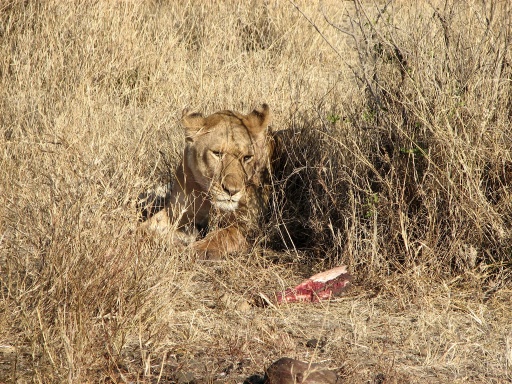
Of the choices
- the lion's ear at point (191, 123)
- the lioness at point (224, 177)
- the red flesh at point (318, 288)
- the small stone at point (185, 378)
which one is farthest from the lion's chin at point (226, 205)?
the small stone at point (185, 378)

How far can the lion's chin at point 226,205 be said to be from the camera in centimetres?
511

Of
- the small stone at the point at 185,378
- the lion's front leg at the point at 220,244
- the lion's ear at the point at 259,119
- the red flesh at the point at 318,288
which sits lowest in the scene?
the lion's front leg at the point at 220,244

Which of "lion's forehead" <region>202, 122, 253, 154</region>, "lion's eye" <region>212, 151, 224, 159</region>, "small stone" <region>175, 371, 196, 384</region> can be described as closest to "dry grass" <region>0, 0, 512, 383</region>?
"small stone" <region>175, 371, 196, 384</region>

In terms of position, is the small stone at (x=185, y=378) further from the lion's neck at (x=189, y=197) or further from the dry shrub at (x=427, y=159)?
the lion's neck at (x=189, y=197)

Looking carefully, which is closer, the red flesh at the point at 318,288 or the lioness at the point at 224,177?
the red flesh at the point at 318,288

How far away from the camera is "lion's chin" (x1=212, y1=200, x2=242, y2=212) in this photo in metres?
5.11

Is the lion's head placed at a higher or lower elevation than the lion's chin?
higher

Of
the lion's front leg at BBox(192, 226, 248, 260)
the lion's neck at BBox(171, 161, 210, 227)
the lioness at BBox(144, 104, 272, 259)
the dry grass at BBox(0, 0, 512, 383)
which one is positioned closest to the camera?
the dry grass at BBox(0, 0, 512, 383)

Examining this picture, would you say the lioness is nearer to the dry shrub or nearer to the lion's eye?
the lion's eye

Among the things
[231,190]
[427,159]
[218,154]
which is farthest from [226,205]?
[427,159]

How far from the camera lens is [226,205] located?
512 centimetres

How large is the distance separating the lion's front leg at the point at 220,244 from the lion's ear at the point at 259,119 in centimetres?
71

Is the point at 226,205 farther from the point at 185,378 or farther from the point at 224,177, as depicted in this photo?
the point at 185,378

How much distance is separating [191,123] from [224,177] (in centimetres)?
49
